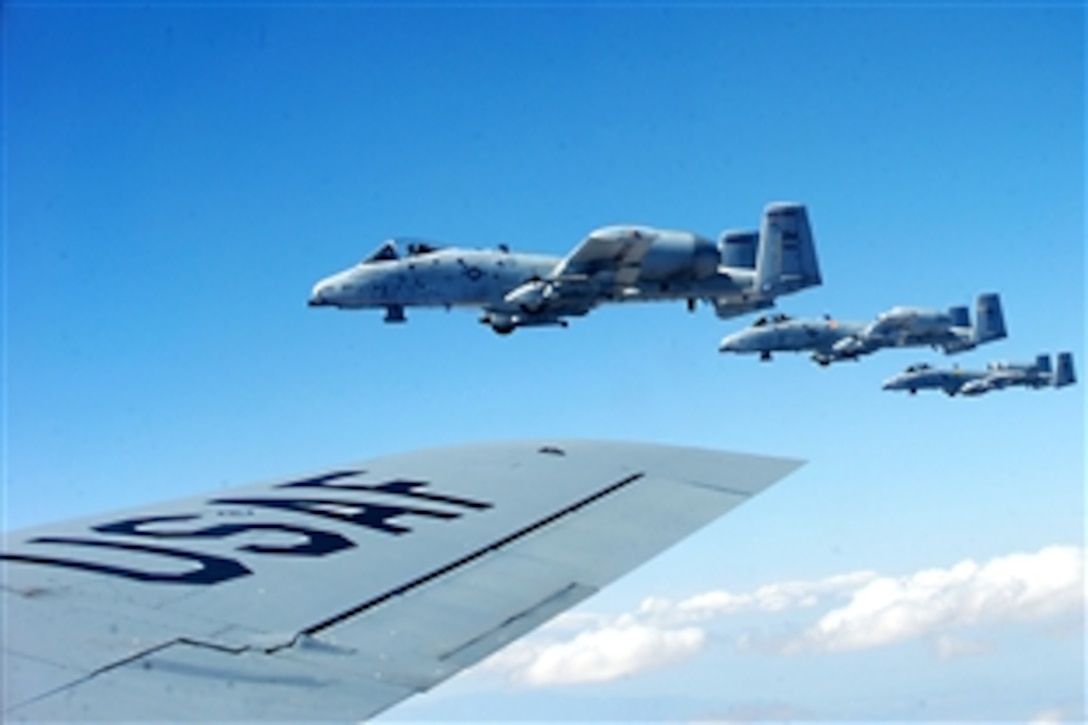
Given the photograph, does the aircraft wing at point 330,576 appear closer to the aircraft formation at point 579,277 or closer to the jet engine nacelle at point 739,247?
the aircraft formation at point 579,277

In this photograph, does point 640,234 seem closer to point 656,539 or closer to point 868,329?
point 656,539

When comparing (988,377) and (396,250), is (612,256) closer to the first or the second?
(396,250)

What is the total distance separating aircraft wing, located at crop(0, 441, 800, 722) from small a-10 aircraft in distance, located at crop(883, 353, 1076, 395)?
5789 cm

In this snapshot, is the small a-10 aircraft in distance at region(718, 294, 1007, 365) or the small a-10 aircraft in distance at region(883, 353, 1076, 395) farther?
the small a-10 aircraft in distance at region(883, 353, 1076, 395)

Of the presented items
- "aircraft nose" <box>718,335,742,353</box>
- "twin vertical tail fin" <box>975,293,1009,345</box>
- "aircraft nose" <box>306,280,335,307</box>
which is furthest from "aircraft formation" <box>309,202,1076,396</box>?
"twin vertical tail fin" <box>975,293,1009,345</box>

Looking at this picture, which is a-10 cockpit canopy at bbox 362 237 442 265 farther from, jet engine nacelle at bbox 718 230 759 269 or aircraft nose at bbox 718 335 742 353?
aircraft nose at bbox 718 335 742 353

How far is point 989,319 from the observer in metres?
59.7

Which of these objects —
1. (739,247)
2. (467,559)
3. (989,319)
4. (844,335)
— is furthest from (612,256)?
(989,319)

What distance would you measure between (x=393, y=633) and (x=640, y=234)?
2158 cm

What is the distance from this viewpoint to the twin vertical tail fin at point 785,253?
3181 centimetres

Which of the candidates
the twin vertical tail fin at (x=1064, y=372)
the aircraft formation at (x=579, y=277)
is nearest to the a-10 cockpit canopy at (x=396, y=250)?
the aircraft formation at (x=579, y=277)

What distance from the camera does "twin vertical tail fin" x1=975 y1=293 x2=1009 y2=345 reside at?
2341 inches

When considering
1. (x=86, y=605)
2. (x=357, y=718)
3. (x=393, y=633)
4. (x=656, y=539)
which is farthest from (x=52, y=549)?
(x=656, y=539)

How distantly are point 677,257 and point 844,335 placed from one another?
89.3 feet
